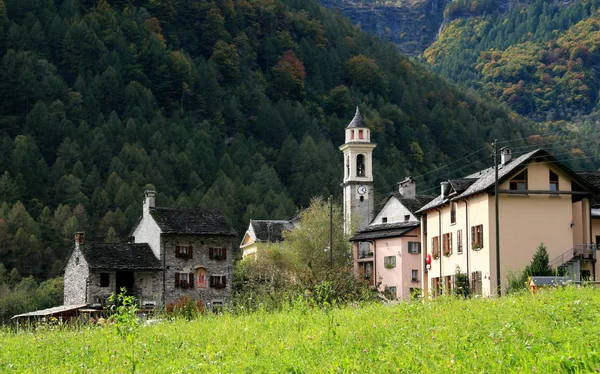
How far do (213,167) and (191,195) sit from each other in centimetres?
1760

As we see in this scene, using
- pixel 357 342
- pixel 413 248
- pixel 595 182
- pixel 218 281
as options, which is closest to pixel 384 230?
pixel 413 248

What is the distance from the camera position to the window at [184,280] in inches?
2982

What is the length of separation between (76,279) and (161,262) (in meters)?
6.27

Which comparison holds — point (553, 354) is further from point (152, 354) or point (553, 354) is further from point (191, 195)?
point (191, 195)

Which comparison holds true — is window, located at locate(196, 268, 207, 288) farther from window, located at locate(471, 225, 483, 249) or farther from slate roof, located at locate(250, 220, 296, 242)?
window, located at locate(471, 225, 483, 249)

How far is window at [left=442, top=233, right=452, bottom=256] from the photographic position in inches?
2270

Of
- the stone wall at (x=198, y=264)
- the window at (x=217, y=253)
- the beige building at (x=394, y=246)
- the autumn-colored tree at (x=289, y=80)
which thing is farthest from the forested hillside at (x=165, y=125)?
the beige building at (x=394, y=246)

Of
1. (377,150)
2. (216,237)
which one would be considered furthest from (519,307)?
(377,150)

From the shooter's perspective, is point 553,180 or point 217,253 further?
point 217,253

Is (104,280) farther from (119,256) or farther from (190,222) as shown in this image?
(190,222)

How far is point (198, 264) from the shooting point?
77000 millimetres

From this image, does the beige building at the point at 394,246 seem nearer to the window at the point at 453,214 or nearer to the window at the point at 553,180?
the window at the point at 453,214

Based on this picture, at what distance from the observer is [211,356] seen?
1831cm

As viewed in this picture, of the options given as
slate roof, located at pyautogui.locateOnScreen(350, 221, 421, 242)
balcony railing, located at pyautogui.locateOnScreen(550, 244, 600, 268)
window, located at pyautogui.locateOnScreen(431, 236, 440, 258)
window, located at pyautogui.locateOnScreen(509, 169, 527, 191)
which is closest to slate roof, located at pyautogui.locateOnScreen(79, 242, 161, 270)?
slate roof, located at pyautogui.locateOnScreen(350, 221, 421, 242)
